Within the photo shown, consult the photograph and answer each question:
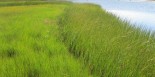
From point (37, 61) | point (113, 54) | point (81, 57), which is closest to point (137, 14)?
point (81, 57)

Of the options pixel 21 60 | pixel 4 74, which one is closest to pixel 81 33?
pixel 21 60

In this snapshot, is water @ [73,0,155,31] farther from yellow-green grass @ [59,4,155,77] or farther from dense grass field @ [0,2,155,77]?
dense grass field @ [0,2,155,77]

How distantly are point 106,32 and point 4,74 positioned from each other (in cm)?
418

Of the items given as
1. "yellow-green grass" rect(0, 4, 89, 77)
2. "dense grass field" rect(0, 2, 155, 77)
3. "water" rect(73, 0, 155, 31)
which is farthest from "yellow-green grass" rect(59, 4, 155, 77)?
"water" rect(73, 0, 155, 31)

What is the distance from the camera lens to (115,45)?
7.13 metres

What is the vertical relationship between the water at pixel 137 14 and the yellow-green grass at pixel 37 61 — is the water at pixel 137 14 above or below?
below

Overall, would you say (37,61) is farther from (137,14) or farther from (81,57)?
(137,14)

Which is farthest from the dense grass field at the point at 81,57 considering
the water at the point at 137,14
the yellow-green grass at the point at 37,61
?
the water at the point at 137,14

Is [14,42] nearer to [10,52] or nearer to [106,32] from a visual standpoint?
[10,52]

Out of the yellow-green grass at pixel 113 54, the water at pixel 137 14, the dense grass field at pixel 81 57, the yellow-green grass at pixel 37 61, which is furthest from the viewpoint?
the water at pixel 137 14

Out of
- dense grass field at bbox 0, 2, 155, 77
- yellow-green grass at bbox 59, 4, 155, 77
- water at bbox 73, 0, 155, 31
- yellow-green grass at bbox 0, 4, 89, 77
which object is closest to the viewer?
yellow-green grass at bbox 0, 4, 89, 77

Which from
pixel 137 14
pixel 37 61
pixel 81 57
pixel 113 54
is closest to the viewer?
pixel 37 61

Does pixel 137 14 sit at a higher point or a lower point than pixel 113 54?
lower

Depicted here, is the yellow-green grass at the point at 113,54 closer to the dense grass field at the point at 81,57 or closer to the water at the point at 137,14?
the dense grass field at the point at 81,57
